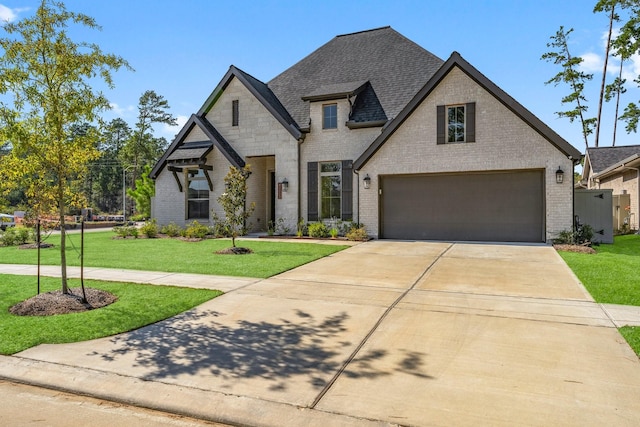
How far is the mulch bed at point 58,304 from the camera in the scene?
5477mm

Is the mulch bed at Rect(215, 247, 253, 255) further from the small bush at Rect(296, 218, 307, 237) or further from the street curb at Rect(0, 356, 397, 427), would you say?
the street curb at Rect(0, 356, 397, 427)

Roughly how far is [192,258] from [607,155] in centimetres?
2606

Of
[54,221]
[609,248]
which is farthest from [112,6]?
[609,248]

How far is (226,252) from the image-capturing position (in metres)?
11.7

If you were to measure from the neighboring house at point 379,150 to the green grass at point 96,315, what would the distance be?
1074 centimetres

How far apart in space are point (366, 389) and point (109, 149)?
86444 mm

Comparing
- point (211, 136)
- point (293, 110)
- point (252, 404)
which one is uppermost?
point (293, 110)

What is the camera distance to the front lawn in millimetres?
5840

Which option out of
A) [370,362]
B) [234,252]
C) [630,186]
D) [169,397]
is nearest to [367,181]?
[234,252]

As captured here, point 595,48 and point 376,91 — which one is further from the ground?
point 595,48

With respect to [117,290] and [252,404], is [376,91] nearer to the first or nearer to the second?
[117,290]

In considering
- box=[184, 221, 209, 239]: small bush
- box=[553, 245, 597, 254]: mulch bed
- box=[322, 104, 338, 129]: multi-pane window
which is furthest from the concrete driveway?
box=[322, 104, 338, 129]: multi-pane window

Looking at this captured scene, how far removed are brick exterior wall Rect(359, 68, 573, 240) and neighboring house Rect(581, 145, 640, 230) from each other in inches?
189

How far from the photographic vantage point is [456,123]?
48.2 feet
